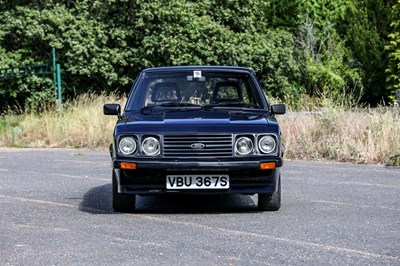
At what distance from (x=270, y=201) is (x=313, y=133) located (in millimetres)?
8748

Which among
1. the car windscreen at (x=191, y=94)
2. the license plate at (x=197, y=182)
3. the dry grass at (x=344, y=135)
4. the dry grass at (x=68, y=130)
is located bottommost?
the dry grass at (x=68, y=130)

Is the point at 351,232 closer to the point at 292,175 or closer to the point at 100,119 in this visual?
the point at 292,175

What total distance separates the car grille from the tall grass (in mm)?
7288

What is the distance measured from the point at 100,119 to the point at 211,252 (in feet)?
49.6

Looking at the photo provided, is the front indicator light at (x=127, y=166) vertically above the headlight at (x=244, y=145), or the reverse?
the headlight at (x=244, y=145)

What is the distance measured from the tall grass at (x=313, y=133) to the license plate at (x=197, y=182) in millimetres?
7380

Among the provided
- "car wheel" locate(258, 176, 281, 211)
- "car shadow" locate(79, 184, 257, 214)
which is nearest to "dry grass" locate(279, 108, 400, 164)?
"car shadow" locate(79, 184, 257, 214)

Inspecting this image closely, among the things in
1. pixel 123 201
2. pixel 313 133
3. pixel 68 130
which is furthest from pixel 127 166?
pixel 68 130

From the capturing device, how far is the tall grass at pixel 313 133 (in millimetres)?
17547

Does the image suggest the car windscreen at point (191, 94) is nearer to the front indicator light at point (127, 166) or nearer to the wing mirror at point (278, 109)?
the wing mirror at point (278, 109)

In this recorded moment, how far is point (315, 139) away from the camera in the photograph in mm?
18922

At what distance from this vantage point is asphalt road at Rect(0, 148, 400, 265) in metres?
7.68

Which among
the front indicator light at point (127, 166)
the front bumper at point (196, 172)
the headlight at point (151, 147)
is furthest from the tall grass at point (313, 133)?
the front indicator light at point (127, 166)

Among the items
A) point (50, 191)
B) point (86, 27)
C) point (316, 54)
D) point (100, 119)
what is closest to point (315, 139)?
point (100, 119)
